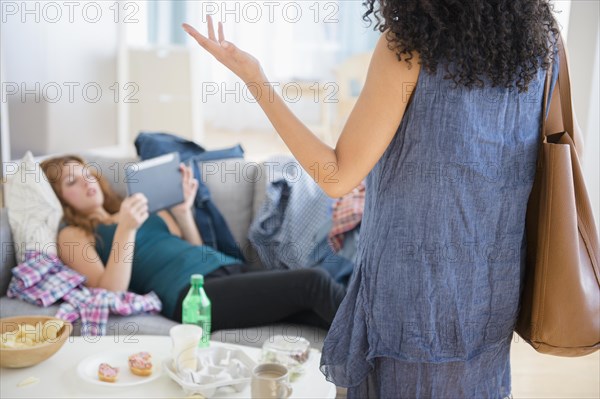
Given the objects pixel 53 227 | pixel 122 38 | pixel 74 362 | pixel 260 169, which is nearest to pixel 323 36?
pixel 122 38

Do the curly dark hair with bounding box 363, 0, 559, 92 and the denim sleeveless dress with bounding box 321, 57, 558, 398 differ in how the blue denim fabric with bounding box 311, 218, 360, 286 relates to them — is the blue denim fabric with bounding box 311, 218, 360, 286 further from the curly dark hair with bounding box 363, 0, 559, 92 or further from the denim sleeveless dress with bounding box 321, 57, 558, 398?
the curly dark hair with bounding box 363, 0, 559, 92

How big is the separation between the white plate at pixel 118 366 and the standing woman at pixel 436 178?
0.58 meters

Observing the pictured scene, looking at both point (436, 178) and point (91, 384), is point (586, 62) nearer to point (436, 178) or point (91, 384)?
point (436, 178)

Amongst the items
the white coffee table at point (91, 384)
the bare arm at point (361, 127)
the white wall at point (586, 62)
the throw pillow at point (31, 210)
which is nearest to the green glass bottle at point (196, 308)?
the white coffee table at point (91, 384)

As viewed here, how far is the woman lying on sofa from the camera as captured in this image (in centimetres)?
216

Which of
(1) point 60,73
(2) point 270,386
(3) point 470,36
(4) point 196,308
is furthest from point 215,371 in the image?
(1) point 60,73

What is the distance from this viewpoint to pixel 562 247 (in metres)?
1.06

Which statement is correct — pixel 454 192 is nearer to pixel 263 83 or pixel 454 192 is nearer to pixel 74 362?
pixel 263 83

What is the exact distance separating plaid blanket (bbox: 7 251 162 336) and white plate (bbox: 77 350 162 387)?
1.41ft

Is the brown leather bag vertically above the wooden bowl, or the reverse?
the brown leather bag

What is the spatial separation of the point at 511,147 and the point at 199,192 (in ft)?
5.45

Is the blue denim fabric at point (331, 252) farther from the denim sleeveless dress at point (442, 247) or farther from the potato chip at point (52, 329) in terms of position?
the denim sleeveless dress at point (442, 247)

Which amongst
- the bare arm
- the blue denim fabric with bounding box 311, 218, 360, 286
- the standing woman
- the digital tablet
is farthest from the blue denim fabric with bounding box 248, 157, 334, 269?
the bare arm

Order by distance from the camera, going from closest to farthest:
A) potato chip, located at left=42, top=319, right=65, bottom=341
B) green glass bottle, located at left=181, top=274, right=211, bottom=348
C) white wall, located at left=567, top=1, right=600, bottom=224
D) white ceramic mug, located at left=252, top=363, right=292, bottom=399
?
1. white ceramic mug, located at left=252, top=363, right=292, bottom=399
2. potato chip, located at left=42, top=319, right=65, bottom=341
3. green glass bottle, located at left=181, top=274, right=211, bottom=348
4. white wall, located at left=567, top=1, right=600, bottom=224
